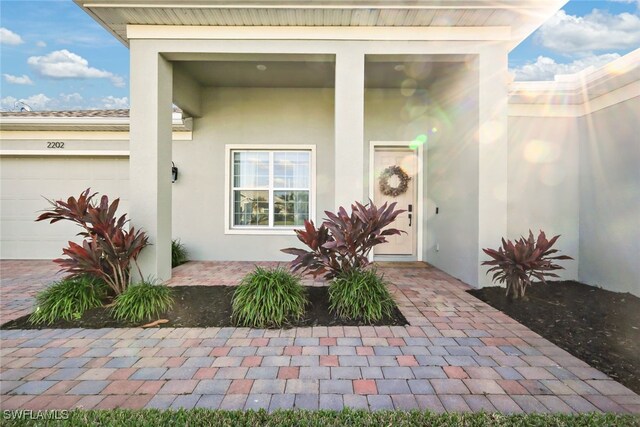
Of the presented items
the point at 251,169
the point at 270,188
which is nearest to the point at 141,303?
the point at 270,188

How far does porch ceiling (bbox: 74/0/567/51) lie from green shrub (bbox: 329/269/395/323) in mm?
3335

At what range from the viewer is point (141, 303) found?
3.38m

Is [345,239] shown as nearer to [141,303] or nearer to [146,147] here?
[141,303]

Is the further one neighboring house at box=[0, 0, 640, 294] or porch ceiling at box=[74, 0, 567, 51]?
neighboring house at box=[0, 0, 640, 294]

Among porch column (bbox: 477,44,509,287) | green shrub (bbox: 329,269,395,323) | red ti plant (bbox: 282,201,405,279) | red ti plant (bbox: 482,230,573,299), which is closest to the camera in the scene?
green shrub (bbox: 329,269,395,323)

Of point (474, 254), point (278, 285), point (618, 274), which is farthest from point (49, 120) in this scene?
point (618, 274)

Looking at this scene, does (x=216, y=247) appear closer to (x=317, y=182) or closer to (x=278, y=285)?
(x=317, y=182)

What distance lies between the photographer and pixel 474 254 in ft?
14.8

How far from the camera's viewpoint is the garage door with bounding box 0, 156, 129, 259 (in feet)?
22.2

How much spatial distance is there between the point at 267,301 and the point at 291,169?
388cm

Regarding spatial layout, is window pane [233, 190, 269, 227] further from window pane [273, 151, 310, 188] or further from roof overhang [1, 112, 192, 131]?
roof overhang [1, 112, 192, 131]

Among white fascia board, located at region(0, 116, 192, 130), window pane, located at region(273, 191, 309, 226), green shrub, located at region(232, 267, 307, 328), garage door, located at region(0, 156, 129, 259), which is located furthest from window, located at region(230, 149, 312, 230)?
green shrub, located at region(232, 267, 307, 328)

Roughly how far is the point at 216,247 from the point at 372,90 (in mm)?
4621

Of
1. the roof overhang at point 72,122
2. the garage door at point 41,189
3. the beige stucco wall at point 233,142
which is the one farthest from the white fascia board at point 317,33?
the garage door at point 41,189
